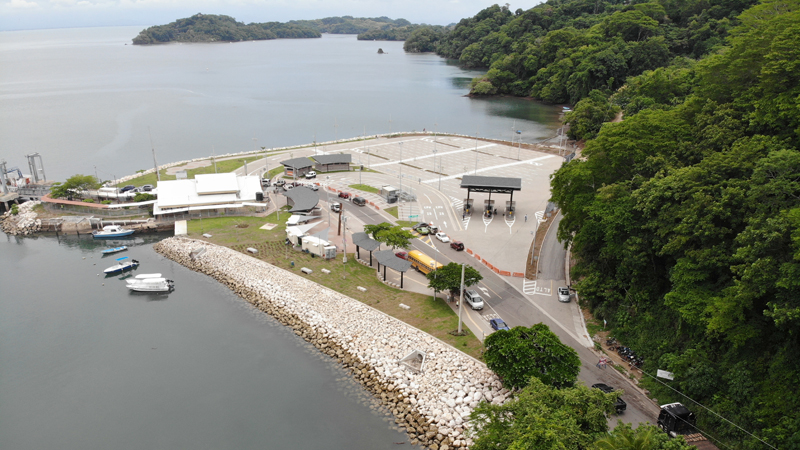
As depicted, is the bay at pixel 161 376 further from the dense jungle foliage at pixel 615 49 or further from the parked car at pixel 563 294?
the dense jungle foliage at pixel 615 49

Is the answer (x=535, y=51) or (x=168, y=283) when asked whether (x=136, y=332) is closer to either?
Result: (x=168, y=283)

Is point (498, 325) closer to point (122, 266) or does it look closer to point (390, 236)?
point (390, 236)

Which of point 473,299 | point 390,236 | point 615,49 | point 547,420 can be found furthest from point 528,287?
point 615,49

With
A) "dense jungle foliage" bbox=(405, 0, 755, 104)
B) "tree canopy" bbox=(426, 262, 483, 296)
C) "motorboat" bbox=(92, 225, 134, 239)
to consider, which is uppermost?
"dense jungle foliage" bbox=(405, 0, 755, 104)

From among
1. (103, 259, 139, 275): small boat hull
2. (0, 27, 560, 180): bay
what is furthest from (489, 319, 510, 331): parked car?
(0, 27, 560, 180): bay

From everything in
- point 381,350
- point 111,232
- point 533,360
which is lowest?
point 381,350

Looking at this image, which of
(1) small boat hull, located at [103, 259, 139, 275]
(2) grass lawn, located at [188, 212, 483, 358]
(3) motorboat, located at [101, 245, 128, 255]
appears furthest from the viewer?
(3) motorboat, located at [101, 245, 128, 255]

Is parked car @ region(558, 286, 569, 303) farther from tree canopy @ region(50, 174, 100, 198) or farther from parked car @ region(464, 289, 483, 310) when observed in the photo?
tree canopy @ region(50, 174, 100, 198)
